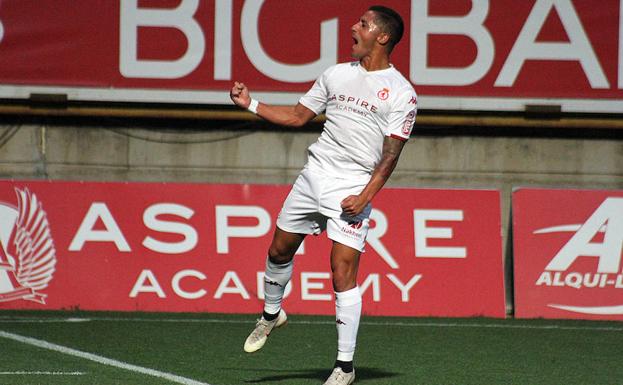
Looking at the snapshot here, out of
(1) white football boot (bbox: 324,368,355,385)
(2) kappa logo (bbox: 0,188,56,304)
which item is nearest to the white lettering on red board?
(2) kappa logo (bbox: 0,188,56,304)

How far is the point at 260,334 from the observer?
21.2 ft

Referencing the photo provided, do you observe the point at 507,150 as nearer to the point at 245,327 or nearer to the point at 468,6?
the point at 468,6

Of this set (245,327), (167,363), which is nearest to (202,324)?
(245,327)

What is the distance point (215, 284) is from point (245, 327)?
51.3 inches

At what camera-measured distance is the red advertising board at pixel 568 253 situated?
10.9 meters

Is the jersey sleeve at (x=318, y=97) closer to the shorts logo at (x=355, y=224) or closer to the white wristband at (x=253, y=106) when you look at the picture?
the white wristband at (x=253, y=106)

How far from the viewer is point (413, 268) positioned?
35.7 feet

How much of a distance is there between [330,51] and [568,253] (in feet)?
10.0

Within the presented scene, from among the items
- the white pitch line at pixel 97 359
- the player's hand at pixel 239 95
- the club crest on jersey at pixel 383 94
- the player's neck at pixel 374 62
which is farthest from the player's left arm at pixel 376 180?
the white pitch line at pixel 97 359

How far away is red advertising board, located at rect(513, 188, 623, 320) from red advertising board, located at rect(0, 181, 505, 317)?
29cm

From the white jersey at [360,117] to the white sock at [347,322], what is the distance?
0.66 m

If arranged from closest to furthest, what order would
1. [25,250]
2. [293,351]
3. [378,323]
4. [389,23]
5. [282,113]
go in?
[389,23]
[282,113]
[293,351]
[378,323]
[25,250]

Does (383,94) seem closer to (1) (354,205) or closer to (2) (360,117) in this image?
(2) (360,117)

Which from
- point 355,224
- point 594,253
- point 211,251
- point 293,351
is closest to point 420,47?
point 594,253
